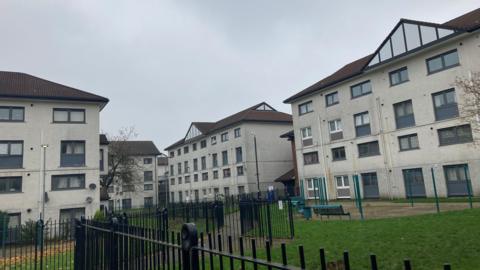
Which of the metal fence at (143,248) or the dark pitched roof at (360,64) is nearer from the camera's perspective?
the metal fence at (143,248)

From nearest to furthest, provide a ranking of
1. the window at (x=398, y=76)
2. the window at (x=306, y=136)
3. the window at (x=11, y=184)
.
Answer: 1. the window at (x=11, y=184)
2. the window at (x=398, y=76)
3. the window at (x=306, y=136)

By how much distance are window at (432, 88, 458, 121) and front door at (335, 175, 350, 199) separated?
10074 mm

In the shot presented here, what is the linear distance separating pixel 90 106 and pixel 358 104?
23.3m

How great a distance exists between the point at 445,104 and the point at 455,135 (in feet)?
7.77

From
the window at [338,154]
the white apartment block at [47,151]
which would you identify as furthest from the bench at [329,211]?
the white apartment block at [47,151]

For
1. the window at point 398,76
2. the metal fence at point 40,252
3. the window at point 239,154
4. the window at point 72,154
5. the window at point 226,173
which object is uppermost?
the window at point 398,76

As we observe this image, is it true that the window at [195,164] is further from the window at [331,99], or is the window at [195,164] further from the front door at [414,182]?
the front door at [414,182]

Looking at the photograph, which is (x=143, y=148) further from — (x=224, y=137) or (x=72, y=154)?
(x=72, y=154)

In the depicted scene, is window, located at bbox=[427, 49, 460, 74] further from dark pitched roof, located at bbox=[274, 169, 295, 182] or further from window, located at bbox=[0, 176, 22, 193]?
window, located at bbox=[0, 176, 22, 193]

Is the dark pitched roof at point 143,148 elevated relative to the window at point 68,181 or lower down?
elevated

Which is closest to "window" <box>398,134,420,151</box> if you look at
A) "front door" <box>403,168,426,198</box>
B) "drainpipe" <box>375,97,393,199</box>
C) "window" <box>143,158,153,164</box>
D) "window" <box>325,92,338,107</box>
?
"drainpipe" <box>375,97,393,199</box>

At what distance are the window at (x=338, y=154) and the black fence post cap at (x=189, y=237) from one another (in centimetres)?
3173

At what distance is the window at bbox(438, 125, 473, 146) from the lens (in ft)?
78.4

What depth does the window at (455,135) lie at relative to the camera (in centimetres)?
2389
